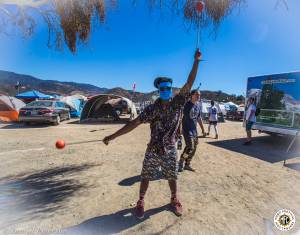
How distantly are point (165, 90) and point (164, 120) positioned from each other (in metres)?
0.40

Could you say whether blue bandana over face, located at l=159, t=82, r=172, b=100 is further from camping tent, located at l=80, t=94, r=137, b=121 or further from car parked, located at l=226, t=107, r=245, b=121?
car parked, located at l=226, t=107, r=245, b=121

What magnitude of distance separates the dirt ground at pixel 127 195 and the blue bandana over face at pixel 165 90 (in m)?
1.66

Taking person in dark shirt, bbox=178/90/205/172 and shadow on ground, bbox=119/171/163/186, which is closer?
shadow on ground, bbox=119/171/163/186

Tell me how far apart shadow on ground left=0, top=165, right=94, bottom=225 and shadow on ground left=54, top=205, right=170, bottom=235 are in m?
0.69

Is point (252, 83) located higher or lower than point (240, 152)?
higher

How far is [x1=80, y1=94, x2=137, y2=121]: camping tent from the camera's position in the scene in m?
18.4

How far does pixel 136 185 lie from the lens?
14.6 feet

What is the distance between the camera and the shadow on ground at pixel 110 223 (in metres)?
2.90

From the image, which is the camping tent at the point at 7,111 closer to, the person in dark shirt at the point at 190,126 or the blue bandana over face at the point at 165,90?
the person in dark shirt at the point at 190,126

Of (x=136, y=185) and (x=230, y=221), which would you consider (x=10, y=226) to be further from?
(x=230, y=221)

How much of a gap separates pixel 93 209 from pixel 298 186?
158 inches

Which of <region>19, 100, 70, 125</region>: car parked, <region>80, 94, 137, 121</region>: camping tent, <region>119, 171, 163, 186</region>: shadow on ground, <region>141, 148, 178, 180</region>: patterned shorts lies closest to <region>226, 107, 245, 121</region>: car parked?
<region>80, 94, 137, 121</region>: camping tent

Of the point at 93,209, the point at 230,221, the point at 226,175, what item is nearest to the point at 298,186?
the point at 226,175

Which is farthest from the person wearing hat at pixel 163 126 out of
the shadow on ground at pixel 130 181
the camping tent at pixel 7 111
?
the camping tent at pixel 7 111
